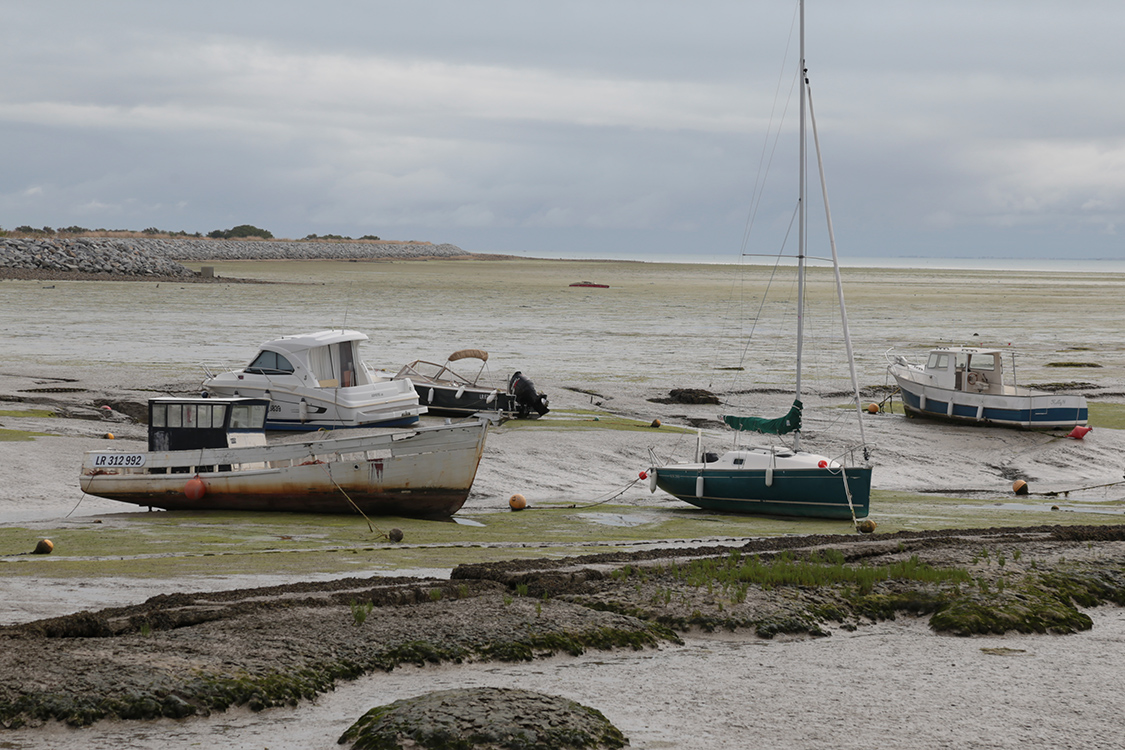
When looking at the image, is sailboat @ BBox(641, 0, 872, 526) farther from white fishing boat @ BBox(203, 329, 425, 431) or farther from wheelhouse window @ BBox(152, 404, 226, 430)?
white fishing boat @ BBox(203, 329, 425, 431)

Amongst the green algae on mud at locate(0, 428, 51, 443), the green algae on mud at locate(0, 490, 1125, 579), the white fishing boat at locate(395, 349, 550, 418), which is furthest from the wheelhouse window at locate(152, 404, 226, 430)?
the white fishing boat at locate(395, 349, 550, 418)

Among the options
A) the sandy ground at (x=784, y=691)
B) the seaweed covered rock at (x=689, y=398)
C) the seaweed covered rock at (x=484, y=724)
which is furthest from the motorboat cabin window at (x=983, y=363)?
the seaweed covered rock at (x=484, y=724)

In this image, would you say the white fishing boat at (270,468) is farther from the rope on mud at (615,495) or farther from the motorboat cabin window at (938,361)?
the motorboat cabin window at (938,361)

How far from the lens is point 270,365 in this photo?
1173 inches

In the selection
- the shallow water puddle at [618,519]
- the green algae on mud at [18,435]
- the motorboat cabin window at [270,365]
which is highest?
the motorboat cabin window at [270,365]

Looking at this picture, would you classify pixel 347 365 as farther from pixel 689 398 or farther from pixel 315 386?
pixel 689 398

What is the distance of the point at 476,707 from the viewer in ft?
30.5

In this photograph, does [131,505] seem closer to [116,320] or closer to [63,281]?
[116,320]

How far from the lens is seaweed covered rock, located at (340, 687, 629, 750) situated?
8.75 meters

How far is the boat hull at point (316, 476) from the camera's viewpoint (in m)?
19.8

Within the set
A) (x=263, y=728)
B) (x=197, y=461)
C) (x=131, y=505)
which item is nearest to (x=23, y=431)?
(x=131, y=505)

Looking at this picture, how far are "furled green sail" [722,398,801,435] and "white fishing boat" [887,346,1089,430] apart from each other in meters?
10.1

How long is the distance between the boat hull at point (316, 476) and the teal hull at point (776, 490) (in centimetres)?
422

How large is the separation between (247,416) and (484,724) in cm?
1323
